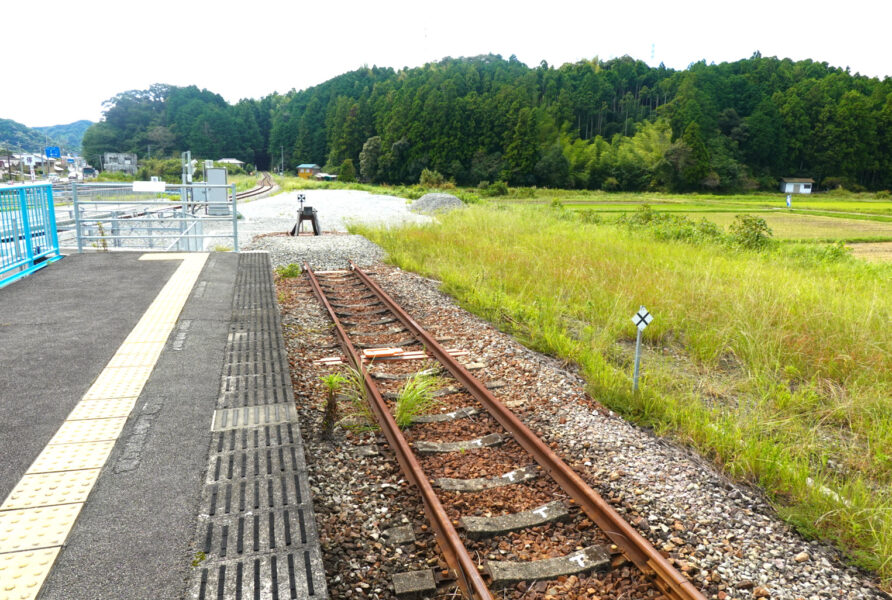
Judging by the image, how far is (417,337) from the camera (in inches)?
313

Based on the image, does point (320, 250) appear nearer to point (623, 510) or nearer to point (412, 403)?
point (412, 403)

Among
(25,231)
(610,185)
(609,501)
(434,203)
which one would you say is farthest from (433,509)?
(610,185)

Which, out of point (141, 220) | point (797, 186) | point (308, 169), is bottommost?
point (141, 220)

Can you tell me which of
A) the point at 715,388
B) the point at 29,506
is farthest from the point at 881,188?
the point at 29,506

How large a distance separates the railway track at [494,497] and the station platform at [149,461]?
811 mm

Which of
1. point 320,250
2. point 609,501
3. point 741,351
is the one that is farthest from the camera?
point 320,250

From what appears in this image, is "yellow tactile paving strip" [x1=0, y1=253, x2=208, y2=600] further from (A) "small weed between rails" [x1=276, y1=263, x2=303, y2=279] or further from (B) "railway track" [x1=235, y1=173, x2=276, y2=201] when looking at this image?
(B) "railway track" [x1=235, y1=173, x2=276, y2=201]

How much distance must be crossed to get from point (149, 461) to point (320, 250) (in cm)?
1248

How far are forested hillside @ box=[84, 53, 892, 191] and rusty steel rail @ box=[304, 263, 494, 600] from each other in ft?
269

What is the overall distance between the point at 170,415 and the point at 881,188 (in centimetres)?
10565

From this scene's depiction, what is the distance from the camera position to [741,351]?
7230 millimetres

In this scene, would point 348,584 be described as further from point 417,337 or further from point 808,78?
point 808,78

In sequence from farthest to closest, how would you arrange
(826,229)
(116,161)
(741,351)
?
1. (116,161)
2. (826,229)
3. (741,351)

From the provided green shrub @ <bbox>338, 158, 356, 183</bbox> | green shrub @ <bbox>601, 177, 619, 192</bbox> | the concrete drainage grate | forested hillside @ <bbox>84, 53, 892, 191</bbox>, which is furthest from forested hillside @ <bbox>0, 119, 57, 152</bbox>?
the concrete drainage grate
